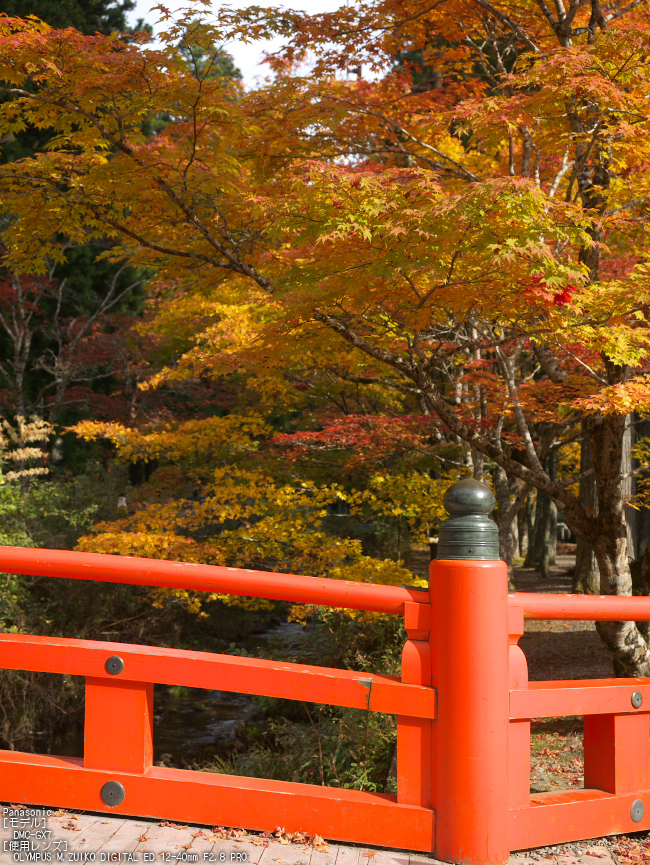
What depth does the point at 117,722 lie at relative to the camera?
116 inches

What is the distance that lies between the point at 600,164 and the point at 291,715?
272 inches

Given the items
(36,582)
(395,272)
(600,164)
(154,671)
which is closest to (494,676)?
(154,671)

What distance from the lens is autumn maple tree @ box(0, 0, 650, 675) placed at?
4.84 metres

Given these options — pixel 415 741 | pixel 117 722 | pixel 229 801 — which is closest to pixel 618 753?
pixel 415 741

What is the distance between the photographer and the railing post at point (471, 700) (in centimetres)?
269

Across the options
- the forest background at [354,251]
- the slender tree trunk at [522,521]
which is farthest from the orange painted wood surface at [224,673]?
the slender tree trunk at [522,521]

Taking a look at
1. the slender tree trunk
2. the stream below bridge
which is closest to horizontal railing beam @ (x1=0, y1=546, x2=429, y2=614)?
the stream below bridge

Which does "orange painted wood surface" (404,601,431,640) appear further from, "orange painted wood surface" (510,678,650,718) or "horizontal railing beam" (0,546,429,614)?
"orange painted wood surface" (510,678,650,718)

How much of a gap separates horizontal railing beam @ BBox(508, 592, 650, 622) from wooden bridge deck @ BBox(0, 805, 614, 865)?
964mm

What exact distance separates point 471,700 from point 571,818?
0.78 m

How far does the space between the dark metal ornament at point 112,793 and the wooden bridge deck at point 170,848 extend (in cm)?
8

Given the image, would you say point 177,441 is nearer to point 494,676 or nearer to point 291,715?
point 291,715

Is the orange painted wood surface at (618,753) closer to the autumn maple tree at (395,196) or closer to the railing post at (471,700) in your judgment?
the railing post at (471,700)

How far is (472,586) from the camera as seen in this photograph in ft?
9.00
